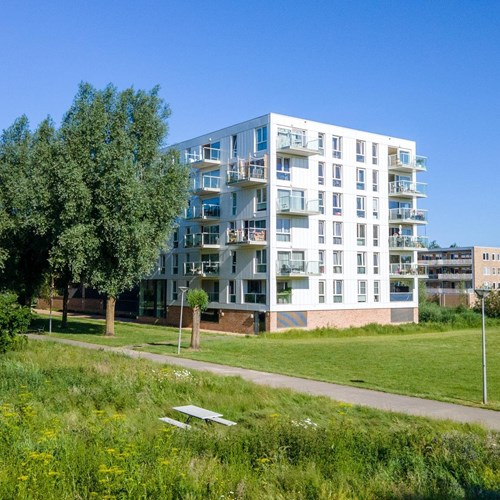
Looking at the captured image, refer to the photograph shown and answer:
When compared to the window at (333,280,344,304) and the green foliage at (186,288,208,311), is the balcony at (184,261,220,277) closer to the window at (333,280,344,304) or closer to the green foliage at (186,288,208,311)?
the window at (333,280,344,304)

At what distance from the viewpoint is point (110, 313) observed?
34.2 metres

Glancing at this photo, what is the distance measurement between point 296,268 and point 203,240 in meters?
7.65

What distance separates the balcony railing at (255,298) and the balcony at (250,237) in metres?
3.42

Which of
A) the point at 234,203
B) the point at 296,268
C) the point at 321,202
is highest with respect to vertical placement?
the point at 321,202

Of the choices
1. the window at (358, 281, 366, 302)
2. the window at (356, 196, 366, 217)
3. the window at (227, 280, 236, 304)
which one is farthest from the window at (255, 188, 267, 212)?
the window at (358, 281, 366, 302)

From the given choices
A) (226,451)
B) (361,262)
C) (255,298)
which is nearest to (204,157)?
(255,298)

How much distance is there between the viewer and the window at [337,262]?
143 feet

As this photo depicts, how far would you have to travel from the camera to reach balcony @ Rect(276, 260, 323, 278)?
39875 mm

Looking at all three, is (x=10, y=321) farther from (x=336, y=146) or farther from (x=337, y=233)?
(x=336, y=146)

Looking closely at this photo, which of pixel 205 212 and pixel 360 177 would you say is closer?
pixel 205 212

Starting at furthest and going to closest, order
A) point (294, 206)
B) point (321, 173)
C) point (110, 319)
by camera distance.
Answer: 1. point (321, 173)
2. point (294, 206)
3. point (110, 319)

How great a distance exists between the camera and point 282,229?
40.6m

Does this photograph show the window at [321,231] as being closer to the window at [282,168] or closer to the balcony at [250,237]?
the window at [282,168]

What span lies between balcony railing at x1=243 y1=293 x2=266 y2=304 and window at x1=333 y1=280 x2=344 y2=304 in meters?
6.17
